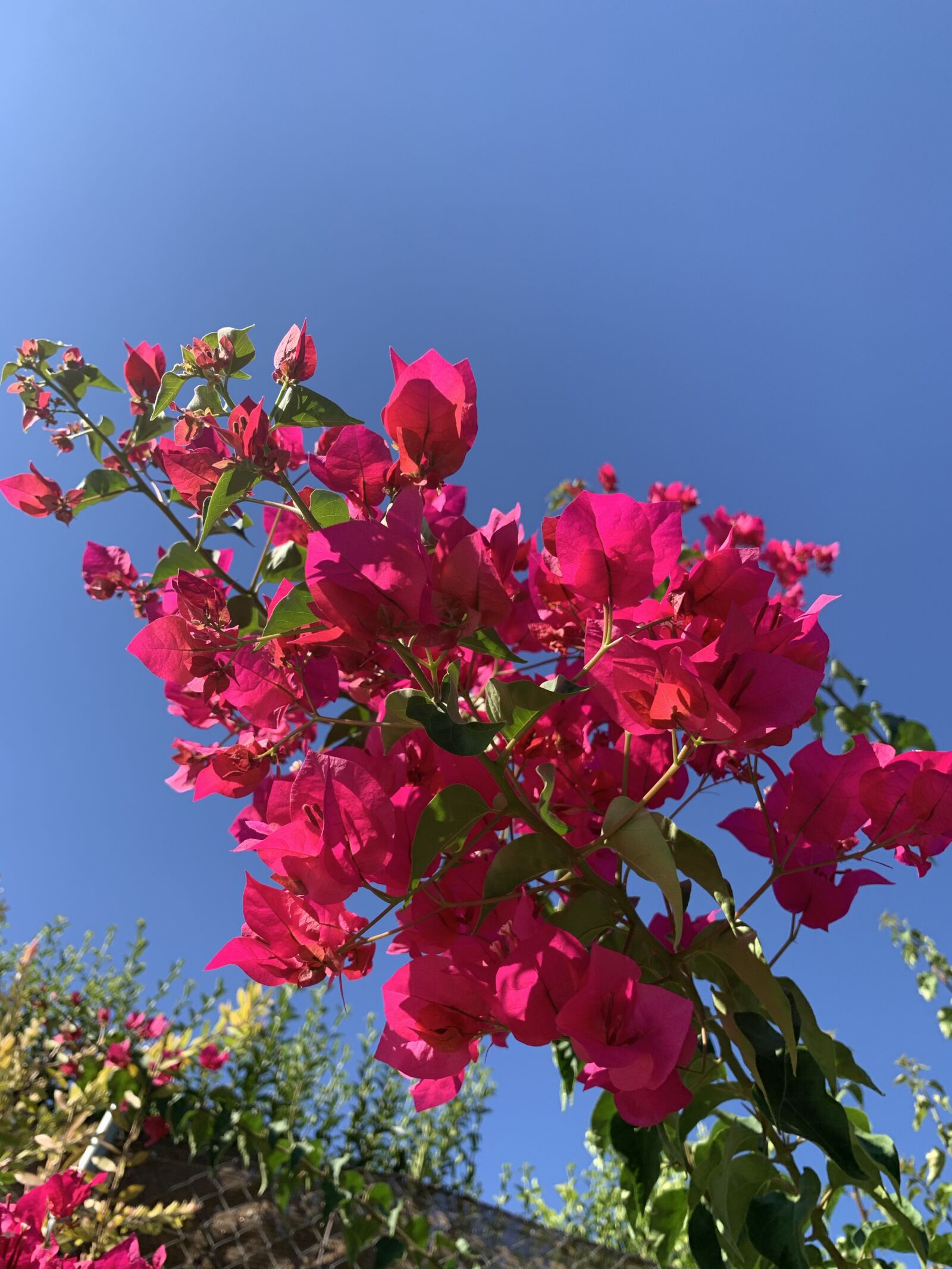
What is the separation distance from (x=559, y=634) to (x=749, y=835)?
0.24 m

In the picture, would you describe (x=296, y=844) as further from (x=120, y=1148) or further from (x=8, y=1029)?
(x=120, y=1148)

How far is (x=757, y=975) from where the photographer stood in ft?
1.59

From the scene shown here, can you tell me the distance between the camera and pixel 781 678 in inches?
18.1

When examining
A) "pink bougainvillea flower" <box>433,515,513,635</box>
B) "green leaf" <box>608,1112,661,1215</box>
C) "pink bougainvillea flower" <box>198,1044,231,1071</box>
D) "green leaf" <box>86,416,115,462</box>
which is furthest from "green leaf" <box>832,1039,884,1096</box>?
"pink bougainvillea flower" <box>198,1044,231,1071</box>

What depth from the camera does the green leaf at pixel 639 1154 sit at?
0.69 meters

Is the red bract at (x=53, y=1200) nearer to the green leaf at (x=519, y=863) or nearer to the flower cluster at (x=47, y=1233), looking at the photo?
the flower cluster at (x=47, y=1233)

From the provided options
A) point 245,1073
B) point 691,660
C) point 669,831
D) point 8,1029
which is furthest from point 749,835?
point 245,1073

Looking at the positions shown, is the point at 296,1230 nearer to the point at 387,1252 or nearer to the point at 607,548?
the point at 387,1252

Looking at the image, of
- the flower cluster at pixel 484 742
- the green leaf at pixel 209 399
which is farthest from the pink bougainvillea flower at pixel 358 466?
the green leaf at pixel 209 399

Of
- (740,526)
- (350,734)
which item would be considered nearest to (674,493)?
(740,526)

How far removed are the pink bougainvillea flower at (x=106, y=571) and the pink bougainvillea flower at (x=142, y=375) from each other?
17 centimetres

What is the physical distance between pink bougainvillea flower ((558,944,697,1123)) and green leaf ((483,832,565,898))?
7 cm

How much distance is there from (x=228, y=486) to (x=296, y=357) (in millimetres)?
126

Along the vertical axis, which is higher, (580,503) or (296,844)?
(580,503)
